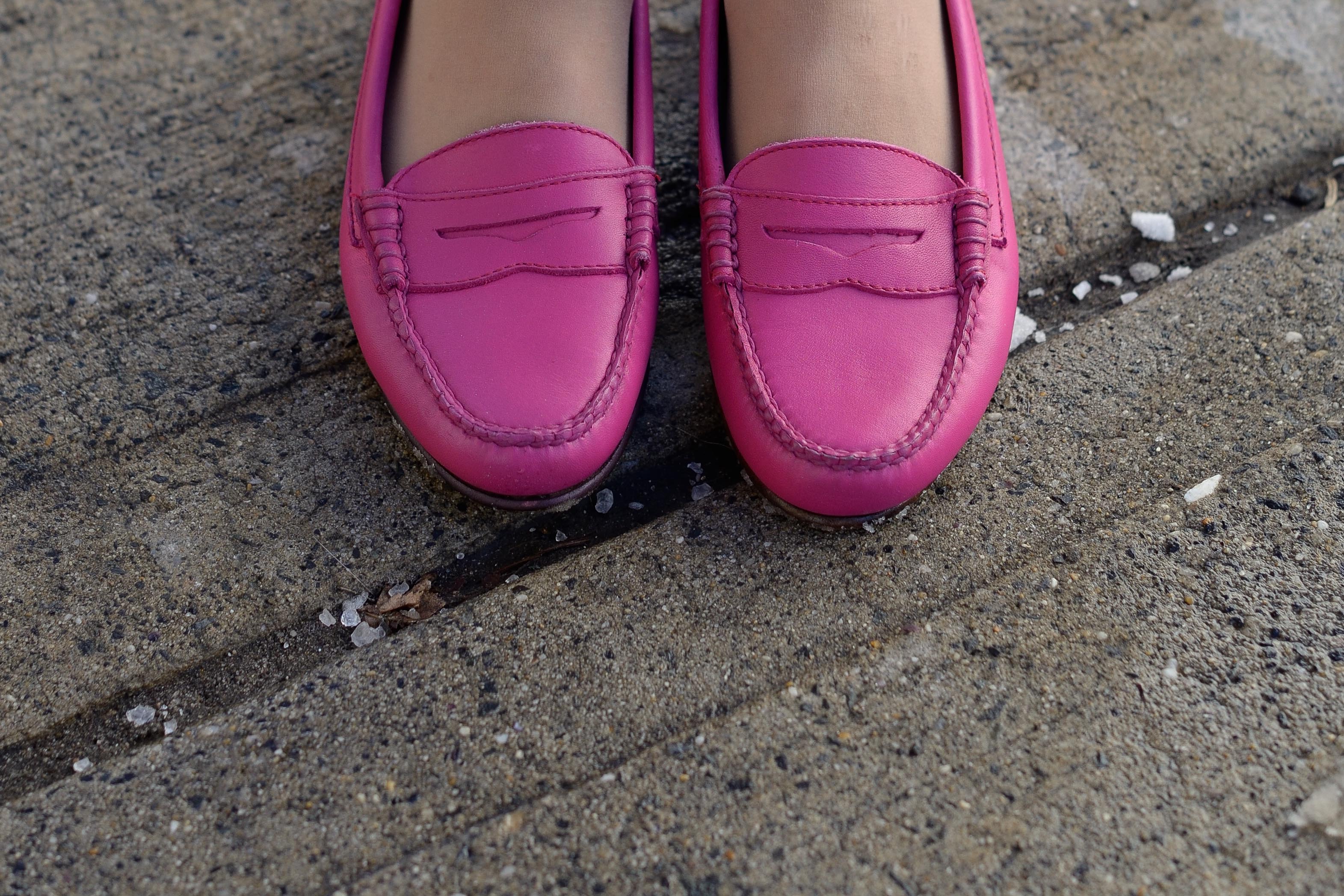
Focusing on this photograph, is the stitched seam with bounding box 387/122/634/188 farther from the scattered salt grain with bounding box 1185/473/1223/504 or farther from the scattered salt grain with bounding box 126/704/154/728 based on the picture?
the scattered salt grain with bounding box 1185/473/1223/504

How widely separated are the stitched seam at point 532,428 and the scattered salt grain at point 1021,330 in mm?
608

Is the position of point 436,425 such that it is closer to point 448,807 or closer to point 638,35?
point 448,807

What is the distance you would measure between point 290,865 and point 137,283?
941 mm

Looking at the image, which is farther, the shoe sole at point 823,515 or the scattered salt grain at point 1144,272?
the scattered salt grain at point 1144,272

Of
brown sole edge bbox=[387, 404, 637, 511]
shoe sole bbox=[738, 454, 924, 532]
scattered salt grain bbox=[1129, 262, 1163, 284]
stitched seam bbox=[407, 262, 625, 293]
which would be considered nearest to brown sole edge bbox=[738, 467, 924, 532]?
shoe sole bbox=[738, 454, 924, 532]

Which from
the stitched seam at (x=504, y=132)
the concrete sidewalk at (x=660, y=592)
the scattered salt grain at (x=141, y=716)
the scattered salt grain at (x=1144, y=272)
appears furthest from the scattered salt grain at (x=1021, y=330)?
the scattered salt grain at (x=141, y=716)

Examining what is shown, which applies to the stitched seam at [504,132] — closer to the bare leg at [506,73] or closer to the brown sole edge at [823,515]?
the bare leg at [506,73]

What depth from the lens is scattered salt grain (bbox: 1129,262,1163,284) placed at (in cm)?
156

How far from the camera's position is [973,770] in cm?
108

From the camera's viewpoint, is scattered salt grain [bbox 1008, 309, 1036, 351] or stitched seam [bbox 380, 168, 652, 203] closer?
stitched seam [bbox 380, 168, 652, 203]

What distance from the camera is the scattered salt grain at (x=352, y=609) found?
1.23m

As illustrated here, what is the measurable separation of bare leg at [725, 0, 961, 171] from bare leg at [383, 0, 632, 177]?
0.18m

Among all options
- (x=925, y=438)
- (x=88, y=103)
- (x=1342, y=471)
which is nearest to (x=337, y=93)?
(x=88, y=103)

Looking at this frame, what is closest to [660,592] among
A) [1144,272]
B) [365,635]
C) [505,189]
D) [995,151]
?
[365,635]
